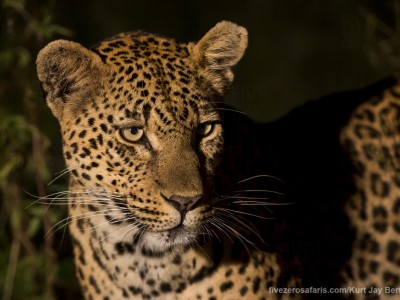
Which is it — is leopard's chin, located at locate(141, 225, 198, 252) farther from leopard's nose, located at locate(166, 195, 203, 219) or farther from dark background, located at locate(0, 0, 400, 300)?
dark background, located at locate(0, 0, 400, 300)

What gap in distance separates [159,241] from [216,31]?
4.13ft

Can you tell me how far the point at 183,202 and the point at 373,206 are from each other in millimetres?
2173

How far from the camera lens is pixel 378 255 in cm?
625

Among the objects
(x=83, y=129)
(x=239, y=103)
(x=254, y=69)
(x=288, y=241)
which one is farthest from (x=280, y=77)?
(x=83, y=129)

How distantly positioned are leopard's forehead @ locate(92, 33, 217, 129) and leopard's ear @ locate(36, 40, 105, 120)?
0.35 feet

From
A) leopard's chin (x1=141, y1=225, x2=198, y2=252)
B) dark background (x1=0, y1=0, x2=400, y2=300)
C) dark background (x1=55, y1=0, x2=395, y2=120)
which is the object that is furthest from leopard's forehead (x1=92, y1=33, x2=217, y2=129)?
dark background (x1=55, y1=0, x2=395, y2=120)

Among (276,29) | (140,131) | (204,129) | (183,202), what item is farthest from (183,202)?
(276,29)

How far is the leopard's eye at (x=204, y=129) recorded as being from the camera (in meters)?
5.01

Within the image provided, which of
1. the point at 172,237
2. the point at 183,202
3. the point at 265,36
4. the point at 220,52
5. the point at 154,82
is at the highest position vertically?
the point at 265,36

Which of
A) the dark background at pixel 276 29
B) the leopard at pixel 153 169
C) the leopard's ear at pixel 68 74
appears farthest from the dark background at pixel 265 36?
the leopard's ear at pixel 68 74

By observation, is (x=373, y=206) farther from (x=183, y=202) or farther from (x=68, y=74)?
(x=68, y=74)

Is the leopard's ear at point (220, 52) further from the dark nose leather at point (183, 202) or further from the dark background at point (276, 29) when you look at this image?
the dark background at point (276, 29)

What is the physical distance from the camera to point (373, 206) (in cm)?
628

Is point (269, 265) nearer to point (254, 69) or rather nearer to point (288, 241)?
point (288, 241)
